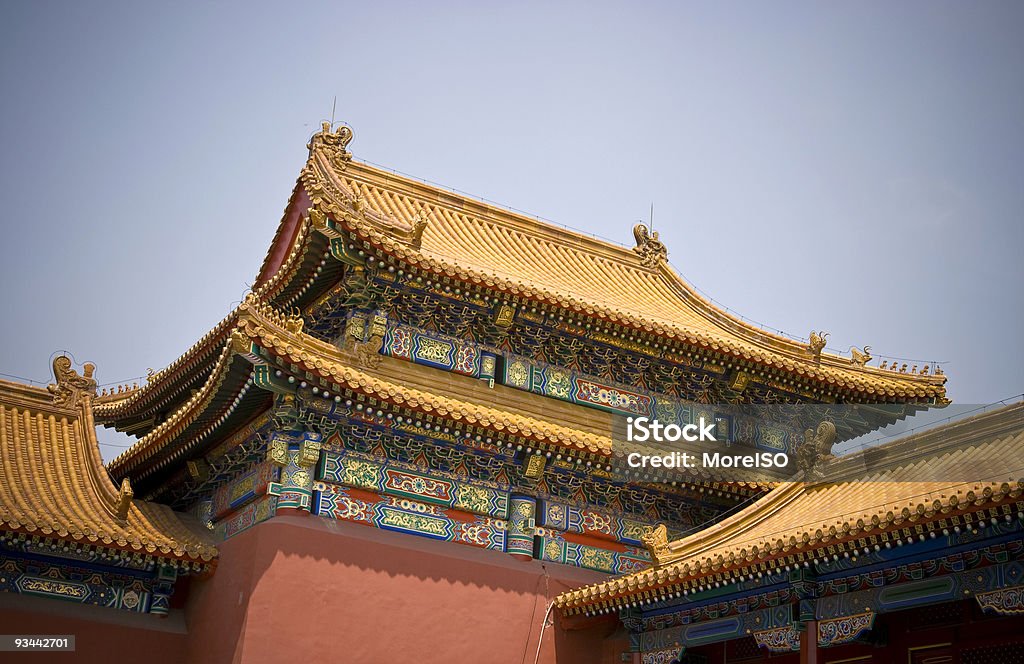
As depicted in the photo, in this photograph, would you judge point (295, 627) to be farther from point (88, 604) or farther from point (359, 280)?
point (359, 280)

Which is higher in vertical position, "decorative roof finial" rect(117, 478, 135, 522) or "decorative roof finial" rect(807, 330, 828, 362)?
"decorative roof finial" rect(807, 330, 828, 362)

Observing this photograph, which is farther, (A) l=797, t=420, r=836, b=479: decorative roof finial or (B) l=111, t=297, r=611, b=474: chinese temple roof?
(A) l=797, t=420, r=836, b=479: decorative roof finial

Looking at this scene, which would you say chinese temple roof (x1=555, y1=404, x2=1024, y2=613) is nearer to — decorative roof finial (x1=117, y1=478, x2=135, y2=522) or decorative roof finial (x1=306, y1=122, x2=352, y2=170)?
decorative roof finial (x1=117, y1=478, x2=135, y2=522)

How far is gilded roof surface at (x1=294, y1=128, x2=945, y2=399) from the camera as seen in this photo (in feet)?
51.6

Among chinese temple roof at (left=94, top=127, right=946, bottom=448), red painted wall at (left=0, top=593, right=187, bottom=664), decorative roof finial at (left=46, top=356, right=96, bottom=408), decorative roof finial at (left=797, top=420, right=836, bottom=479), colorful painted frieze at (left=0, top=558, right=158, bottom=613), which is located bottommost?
red painted wall at (left=0, top=593, right=187, bottom=664)

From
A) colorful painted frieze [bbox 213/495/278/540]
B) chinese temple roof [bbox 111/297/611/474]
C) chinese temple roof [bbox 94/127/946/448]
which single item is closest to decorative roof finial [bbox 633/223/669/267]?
chinese temple roof [bbox 94/127/946/448]

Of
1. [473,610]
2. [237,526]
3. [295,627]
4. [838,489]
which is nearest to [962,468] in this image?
[838,489]

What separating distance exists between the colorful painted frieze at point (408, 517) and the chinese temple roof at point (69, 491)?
1908 mm

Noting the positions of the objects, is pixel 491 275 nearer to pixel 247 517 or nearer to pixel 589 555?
pixel 589 555

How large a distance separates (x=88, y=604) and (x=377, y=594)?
12.6ft

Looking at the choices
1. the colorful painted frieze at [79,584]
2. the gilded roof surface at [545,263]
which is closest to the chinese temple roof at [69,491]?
the colorful painted frieze at [79,584]

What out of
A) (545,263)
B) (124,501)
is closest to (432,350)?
(545,263)

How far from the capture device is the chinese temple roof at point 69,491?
13219 millimetres

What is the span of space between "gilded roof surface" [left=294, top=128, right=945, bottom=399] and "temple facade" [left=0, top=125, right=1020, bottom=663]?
0.27 feet
